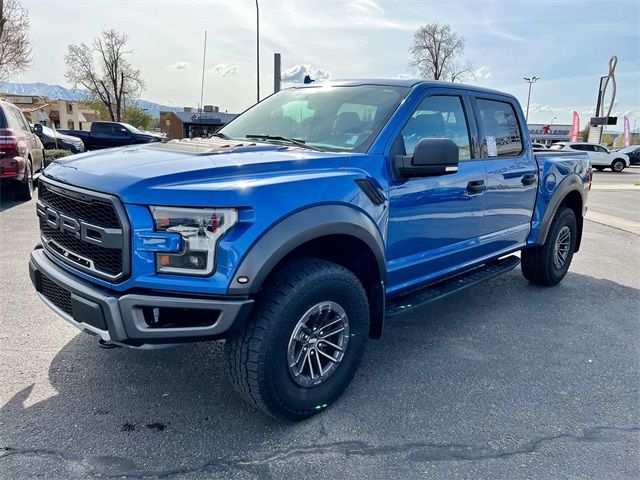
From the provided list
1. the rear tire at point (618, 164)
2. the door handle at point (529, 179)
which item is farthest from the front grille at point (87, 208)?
the rear tire at point (618, 164)

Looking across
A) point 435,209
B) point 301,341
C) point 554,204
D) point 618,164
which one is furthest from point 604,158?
point 301,341

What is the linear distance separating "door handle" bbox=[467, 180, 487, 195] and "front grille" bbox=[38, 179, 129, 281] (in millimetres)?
2424

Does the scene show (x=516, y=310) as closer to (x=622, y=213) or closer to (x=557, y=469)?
(x=557, y=469)

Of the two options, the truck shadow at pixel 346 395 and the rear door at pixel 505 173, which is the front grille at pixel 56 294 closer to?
the truck shadow at pixel 346 395

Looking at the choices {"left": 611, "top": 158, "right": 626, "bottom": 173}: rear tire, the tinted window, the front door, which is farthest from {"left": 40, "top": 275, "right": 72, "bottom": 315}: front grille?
{"left": 611, "top": 158, "right": 626, "bottom": 173}: rear tire

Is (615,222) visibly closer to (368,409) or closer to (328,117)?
(328,117)

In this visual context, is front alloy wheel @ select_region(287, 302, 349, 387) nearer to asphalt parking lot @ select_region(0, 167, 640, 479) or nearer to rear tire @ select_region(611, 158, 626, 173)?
asphalt parking lot @ select_region(0, 167, 640, 479)

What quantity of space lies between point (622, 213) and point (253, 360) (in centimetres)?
1157

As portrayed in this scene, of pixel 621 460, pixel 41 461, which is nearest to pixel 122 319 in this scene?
pixel 41 461

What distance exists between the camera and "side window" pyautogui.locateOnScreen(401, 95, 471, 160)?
3166 millimetres

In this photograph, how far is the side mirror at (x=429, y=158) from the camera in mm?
2822

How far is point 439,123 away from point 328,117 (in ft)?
2.63

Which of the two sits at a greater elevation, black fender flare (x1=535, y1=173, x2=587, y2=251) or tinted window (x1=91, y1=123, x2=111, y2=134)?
tinted window (x1=91, y1=123, x2=111, y2=134)

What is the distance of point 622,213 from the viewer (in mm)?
11195
